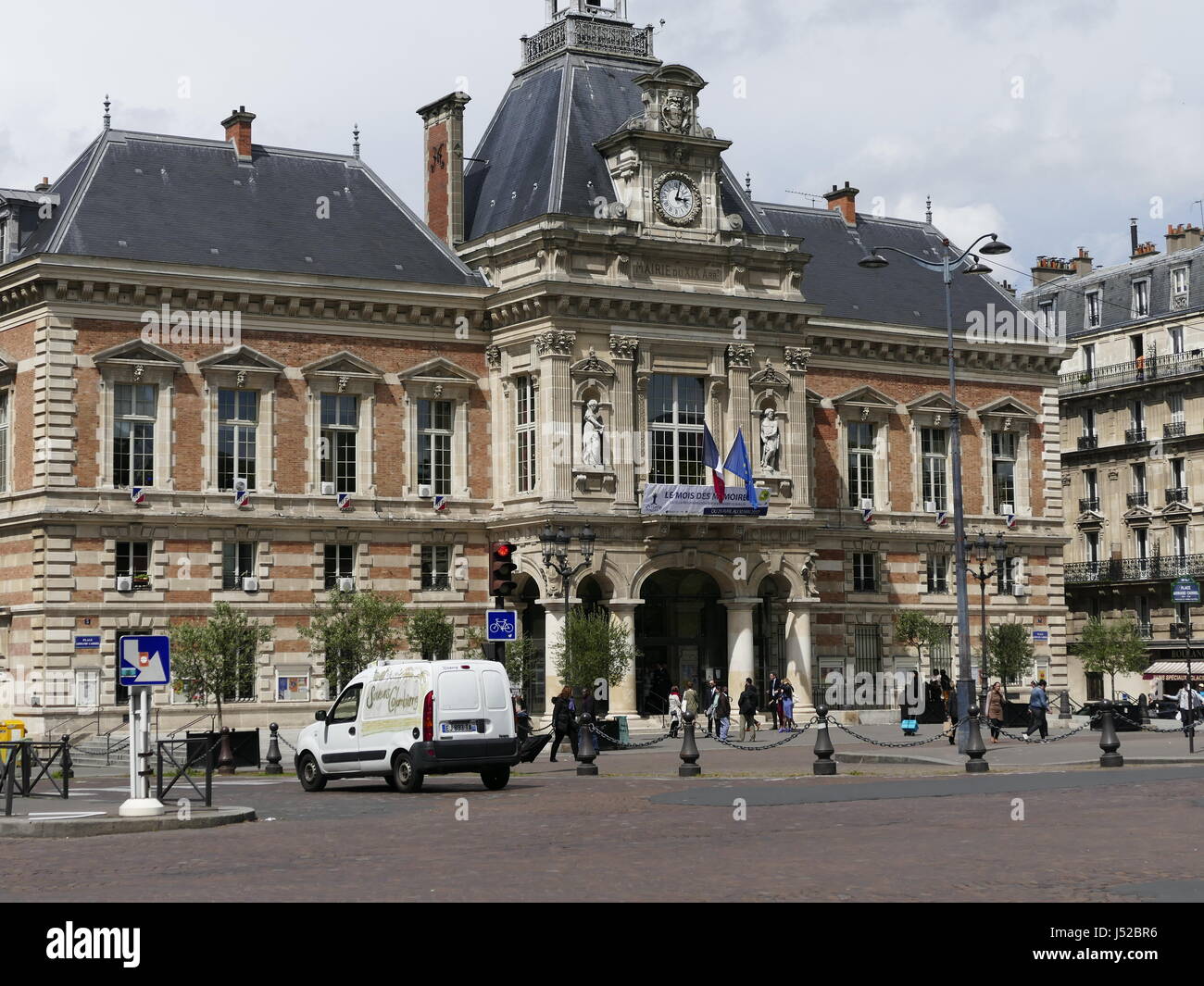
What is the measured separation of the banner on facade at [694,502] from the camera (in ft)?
175

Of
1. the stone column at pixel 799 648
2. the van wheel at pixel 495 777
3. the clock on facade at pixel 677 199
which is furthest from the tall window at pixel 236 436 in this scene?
the van wheel at pixel 495 777

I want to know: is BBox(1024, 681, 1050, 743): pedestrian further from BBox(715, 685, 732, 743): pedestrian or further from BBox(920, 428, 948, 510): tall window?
BBox(920, 428, 948, 510): tall window

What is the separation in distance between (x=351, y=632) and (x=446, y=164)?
16.6 m

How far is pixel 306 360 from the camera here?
53.1m

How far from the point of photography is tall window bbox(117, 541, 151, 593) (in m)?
50.3

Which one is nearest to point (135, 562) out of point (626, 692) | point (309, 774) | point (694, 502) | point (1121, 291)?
point (626, 692)

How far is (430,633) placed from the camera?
5238 centimetres

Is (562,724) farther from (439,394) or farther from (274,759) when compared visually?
(439,394)

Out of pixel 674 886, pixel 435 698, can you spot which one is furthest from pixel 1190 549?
pixel 674 886

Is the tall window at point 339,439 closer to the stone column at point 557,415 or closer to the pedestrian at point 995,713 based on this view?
the stone column at point 557,415

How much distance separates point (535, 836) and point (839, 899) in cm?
737

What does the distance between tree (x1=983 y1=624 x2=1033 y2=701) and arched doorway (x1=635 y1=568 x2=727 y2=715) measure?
34.4 ft

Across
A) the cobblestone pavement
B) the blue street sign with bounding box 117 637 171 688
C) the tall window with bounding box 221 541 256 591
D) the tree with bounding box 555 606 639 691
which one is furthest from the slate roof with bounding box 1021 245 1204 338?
the blue street sign with bounding box 117 637 171 688
